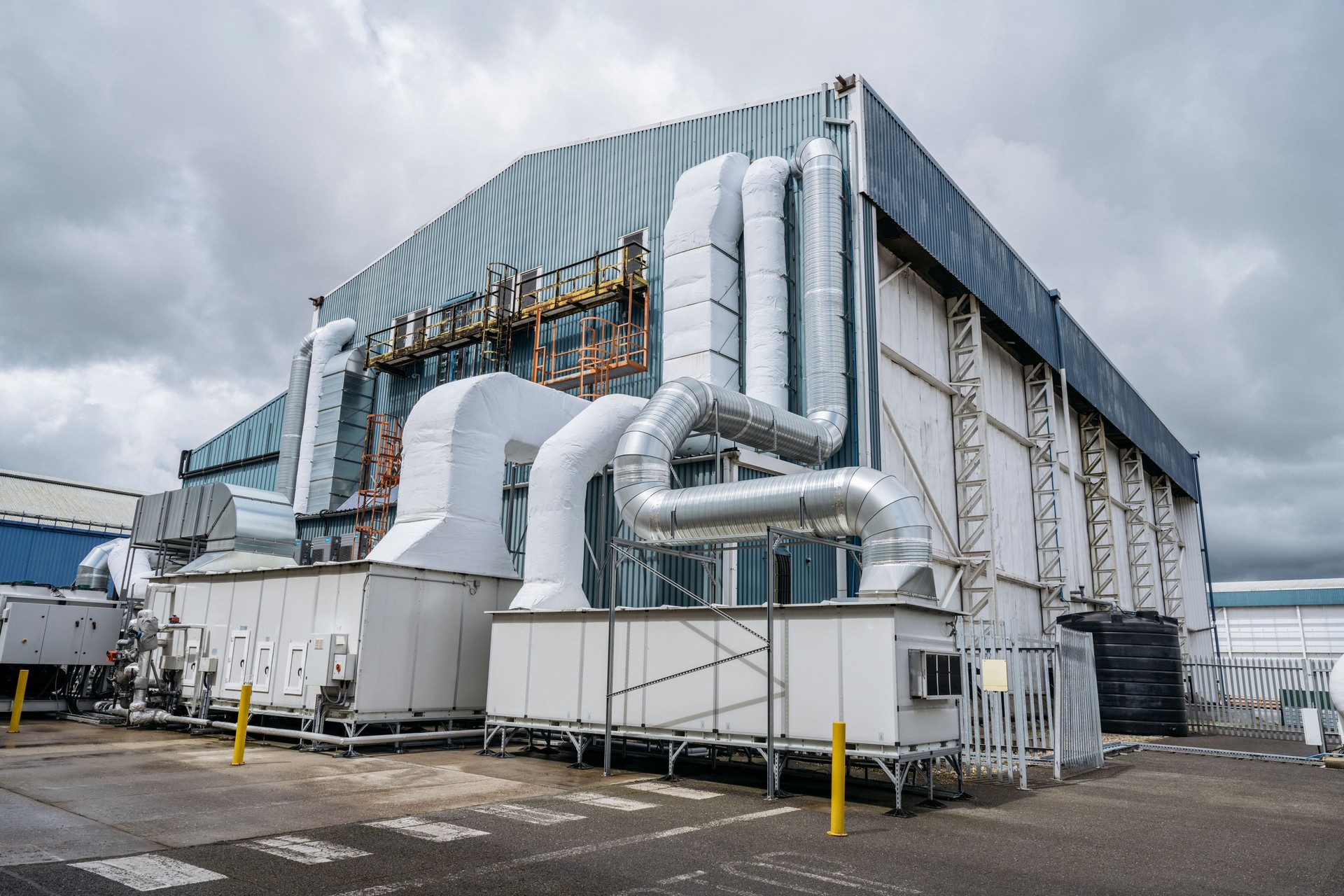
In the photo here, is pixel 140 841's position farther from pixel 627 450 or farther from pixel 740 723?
pixel 627 450

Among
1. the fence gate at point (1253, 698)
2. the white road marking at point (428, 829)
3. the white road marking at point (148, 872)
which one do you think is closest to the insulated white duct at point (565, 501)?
the white road marking at point (428, 829)

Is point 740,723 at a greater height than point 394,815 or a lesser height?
greater

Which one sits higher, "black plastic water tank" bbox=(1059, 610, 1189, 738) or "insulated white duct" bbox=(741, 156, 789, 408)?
"insulated white duct" bbox=(741, 156, 789, 408)

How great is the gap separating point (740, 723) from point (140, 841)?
667cm

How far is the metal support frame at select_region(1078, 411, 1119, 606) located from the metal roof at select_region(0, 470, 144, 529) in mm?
45099

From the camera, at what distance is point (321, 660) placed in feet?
46.7

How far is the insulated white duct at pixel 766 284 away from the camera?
64.0ft

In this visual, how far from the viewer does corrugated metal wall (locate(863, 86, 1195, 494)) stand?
21891 millimetres

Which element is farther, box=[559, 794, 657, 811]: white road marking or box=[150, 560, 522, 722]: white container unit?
box=[150, 560, 522, 722]: white container unit

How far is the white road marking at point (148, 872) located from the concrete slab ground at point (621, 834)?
3cm

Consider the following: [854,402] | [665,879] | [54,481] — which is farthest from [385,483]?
[54,481]

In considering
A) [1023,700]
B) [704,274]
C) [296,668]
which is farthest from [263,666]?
[1023,700]

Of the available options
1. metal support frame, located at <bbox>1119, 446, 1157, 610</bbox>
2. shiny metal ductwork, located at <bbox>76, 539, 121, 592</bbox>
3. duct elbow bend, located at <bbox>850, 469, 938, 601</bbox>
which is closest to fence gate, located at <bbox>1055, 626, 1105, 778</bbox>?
duct elbow bend, located at <bbox>850, 469, 938, 601</bbox>

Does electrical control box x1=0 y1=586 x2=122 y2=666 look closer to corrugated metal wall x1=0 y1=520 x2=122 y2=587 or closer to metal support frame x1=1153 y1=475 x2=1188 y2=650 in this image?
corrugated metal wall x1=0 y1=520 x2=122 y2=587
